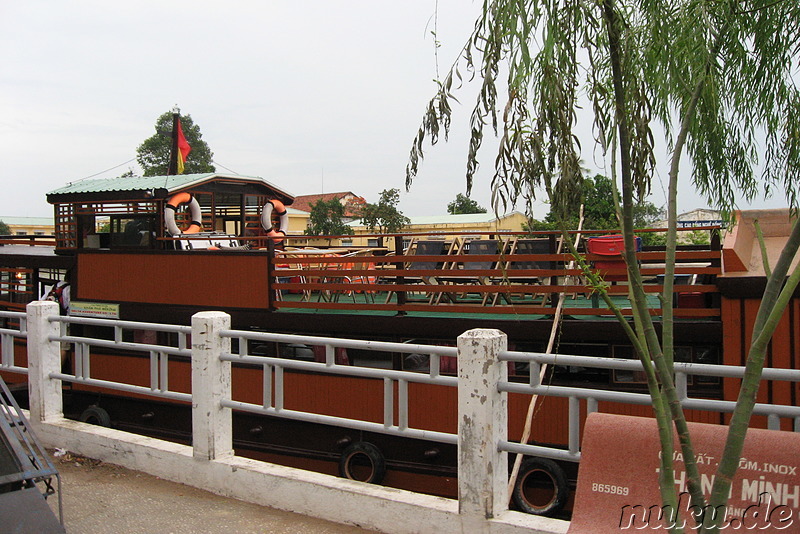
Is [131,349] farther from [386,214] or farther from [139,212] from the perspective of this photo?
[386,214]

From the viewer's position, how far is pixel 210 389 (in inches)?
219

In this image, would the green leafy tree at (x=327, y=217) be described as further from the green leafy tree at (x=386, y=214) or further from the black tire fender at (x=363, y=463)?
the black tire fender at (x=363, y=463)

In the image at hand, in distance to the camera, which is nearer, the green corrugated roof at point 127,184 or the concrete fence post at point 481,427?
the concrete fence post at point 481,427

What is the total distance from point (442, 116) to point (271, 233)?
11.6 metres

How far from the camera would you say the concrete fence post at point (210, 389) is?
5512 millimetres

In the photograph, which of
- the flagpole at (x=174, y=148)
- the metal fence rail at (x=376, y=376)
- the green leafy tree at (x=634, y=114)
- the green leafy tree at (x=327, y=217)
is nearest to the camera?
the green leafy tree at (x=634, y=114)

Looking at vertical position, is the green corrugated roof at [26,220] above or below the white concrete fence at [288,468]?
above

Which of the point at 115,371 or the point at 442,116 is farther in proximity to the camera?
the point at 115,371

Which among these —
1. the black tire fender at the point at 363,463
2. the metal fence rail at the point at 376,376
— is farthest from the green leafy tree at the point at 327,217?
the metal fence rail at the point at 376,376

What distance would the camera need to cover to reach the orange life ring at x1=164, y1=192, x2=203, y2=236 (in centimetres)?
1145

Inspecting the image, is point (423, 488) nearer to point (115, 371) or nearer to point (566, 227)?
point (115, 371)

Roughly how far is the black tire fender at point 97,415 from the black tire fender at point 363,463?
405 centimetres

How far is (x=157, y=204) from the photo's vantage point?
1166 cm

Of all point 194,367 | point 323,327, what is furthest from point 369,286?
point 194,367
